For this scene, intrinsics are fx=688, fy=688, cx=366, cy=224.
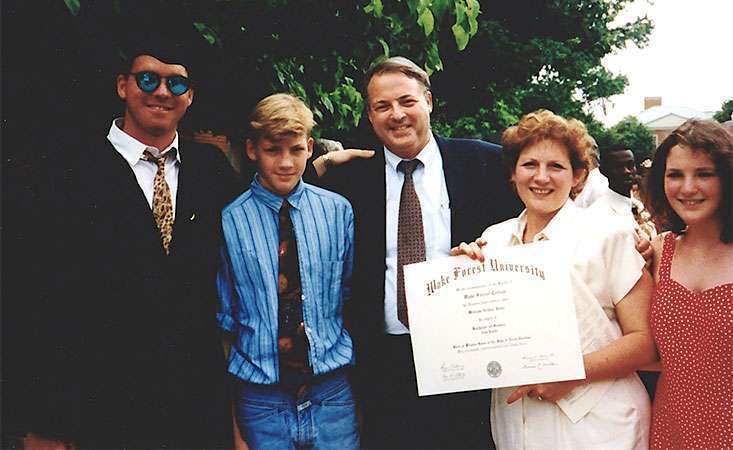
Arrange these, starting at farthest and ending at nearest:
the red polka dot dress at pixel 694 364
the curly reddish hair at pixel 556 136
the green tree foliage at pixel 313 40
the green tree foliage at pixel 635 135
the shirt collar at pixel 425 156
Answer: the green tree foliage at pixel 635 135, the shirt collar at pixel 425 156, the green tree foliage at pixel 313 40, the curly reddish hair at pixel 556 136, the red polka dot dress at pixel 694 364

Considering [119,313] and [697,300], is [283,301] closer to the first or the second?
[119,313]

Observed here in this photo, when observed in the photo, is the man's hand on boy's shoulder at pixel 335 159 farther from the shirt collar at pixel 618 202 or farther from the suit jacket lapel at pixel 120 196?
the shirt collar at pixel 618 202

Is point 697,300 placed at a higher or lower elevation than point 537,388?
higher

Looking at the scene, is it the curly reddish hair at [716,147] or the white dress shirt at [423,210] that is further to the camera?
the white dress shirt at [423,210]

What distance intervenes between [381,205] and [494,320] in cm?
91

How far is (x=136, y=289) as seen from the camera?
2832mm

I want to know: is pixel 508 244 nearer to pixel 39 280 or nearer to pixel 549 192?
pixel 549 192

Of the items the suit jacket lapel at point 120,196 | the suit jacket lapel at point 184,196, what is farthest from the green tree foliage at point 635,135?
the suit jacket lapel at point 120,196

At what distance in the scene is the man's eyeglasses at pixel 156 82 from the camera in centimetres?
294

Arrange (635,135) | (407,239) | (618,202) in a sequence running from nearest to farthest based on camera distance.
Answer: (407,239) → (618,202) → (635,135)

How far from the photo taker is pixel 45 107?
320 cm

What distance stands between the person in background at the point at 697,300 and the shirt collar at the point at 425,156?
1128 mm

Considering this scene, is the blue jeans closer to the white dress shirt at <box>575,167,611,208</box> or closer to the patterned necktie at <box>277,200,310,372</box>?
the patterned necktie at <box>277,200,310,372</box>
